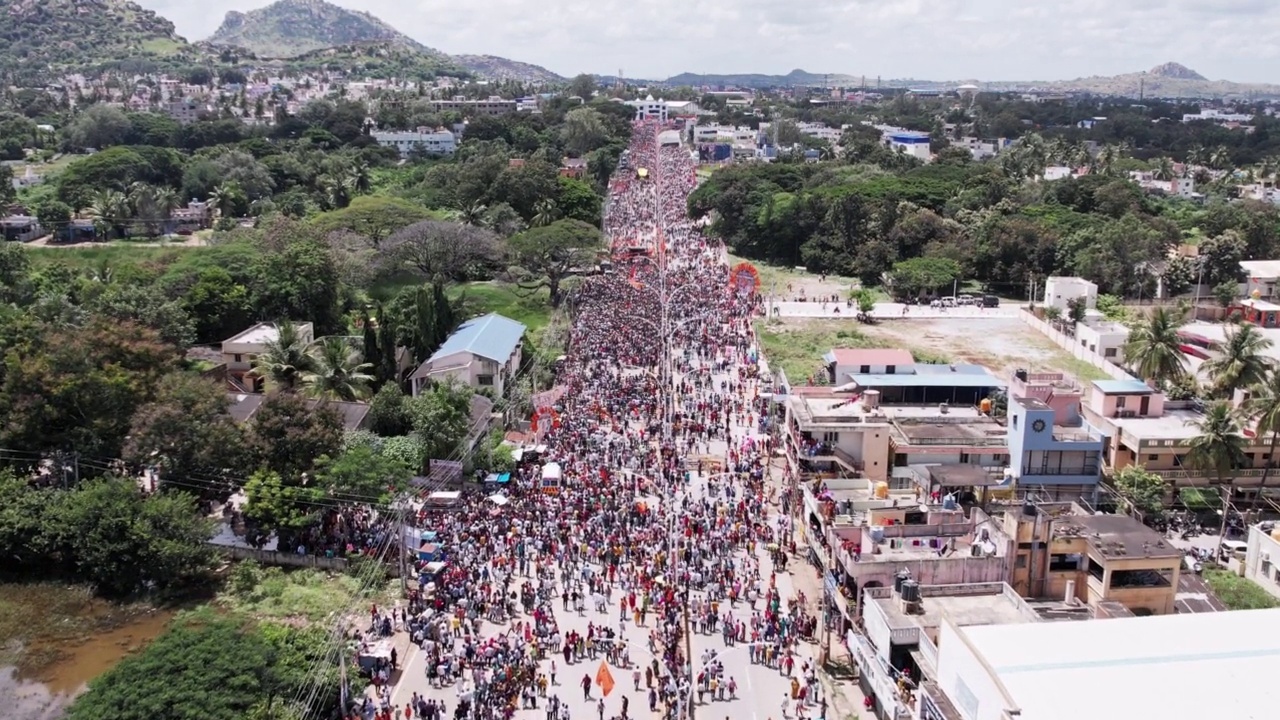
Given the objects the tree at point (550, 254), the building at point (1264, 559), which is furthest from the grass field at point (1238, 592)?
the tree at point (550, 254)

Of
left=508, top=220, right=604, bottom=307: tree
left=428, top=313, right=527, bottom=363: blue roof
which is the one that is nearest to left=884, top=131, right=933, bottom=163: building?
left=508, top=220, right=604, bottom=307: tree

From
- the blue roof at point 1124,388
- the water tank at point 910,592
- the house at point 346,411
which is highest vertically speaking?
the blue roof at point 1124,388

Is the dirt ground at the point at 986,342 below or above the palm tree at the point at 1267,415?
below

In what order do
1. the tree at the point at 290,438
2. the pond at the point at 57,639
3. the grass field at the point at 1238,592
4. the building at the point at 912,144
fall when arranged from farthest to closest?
the building at the point at 912,144 → the tree at the point at 290,438 → the grass field at the point at 1238,592 → the pond at the point at 57,639

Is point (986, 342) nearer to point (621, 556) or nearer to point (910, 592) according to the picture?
point (621, 556)

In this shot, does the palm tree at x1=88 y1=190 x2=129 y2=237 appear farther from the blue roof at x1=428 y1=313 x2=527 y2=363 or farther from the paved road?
the paved road

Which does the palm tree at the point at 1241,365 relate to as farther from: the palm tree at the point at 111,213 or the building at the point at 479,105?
the building at the point at 479,105
